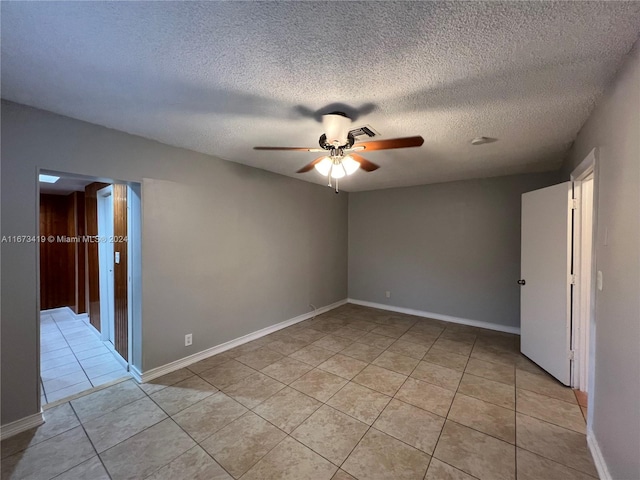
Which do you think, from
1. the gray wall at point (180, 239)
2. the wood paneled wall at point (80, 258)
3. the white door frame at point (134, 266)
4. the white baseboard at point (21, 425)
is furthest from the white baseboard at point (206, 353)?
the wood paneled wall at point (80, 258)

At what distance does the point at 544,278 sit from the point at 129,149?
14.3 ft

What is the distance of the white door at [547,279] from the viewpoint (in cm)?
250

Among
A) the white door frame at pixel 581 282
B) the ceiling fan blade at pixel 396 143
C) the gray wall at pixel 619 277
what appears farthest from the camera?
the white door frame at pixel 581 282

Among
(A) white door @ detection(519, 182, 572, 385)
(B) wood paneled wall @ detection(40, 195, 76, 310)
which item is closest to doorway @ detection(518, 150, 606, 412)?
(A) white door @ detection(519, 182, 572, 385)

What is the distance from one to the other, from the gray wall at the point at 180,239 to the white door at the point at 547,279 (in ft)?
9.69

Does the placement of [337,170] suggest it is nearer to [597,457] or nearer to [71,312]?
[597,457]

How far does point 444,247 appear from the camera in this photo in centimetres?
433

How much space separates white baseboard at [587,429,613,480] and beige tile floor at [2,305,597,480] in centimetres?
5

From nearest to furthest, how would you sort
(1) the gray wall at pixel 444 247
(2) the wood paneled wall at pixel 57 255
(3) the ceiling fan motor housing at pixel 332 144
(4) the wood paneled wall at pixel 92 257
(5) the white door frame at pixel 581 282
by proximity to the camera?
(3) the ceiling fan motor housing at pixel 332 144, (5) the white door frame at pixel 581 282, (4) the wood paneled wall at pixel 92 257, (1) the gray wall at pixel 444 247, (2) the wood paneled wall at pixel 57 255

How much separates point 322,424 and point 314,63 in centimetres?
242

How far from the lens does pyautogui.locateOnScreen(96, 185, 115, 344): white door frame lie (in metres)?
3.28

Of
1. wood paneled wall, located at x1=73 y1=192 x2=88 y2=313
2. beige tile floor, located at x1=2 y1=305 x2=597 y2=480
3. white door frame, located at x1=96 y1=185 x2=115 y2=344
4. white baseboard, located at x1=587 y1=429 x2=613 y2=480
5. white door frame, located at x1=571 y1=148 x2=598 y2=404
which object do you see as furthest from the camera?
wood paneled wall, located at x1=73 y1=192 x2=88 y2=313

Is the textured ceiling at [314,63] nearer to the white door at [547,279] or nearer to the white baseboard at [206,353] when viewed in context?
the white door at [547,279]

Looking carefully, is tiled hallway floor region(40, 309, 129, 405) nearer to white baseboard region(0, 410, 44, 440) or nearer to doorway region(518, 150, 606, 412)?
white baseboard region(0, 410, 44, 440)
